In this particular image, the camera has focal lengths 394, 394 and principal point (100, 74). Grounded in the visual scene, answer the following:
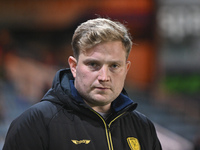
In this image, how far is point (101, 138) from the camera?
1.83 m

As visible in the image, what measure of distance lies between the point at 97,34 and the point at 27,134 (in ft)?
1.78

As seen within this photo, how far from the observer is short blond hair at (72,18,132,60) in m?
1.81

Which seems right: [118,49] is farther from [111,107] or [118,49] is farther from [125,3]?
[125,3]

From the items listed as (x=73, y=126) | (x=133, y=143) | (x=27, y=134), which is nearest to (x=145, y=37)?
(x=133, y=143)

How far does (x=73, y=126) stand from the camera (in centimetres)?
181

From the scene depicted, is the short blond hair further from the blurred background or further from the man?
the blurred background

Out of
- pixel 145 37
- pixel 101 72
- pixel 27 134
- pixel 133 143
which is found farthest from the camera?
pixel 145 37

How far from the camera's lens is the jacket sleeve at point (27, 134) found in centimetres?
169

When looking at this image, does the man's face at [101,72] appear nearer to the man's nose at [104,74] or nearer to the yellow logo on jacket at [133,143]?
the man's nose at [104,74]

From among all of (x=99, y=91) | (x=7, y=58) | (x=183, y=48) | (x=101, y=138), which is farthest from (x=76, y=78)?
(x=183, y=48)

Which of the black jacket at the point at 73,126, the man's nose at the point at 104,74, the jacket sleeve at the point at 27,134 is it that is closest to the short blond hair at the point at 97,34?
the man's nose at the point at 104,74

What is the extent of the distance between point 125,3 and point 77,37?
11506mm

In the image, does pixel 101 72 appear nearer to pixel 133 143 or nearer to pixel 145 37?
pixel 133 143

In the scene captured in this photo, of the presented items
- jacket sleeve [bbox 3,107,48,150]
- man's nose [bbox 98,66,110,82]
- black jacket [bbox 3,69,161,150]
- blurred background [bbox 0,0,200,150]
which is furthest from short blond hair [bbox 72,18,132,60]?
blurred background [bbox 0,0,200,150]
